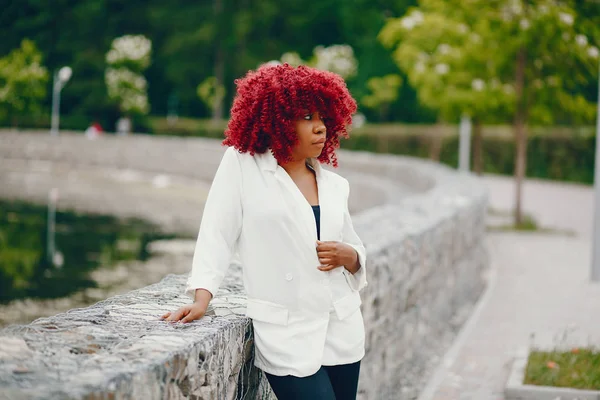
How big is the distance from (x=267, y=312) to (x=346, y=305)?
12.3 inches

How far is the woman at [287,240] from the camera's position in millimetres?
3402

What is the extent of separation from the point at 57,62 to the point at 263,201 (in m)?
55.1

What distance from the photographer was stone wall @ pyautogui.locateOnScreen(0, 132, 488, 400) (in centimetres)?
282

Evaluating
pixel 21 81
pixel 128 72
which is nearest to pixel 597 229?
pixel 21 81

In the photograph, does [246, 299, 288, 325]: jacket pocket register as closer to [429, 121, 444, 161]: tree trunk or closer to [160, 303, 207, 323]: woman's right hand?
[160, 303, 207, 323]: woman's right hand

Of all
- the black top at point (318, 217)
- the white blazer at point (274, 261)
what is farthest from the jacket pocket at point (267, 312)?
the black top at point (318, 217)

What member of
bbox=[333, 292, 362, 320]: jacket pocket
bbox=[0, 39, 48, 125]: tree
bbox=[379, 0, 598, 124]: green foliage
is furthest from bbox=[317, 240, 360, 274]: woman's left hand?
bbox=[0, 39, 48, 125]: tree

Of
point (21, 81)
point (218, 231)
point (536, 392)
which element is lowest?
point (536, 392)

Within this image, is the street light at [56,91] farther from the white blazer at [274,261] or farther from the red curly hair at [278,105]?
the white blazer at [274,261]

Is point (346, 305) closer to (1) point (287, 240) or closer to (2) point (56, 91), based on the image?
(1) point (287, 240)

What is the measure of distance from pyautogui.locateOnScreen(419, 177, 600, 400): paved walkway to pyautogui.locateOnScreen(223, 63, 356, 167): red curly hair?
10.8ft

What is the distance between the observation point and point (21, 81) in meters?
46.9

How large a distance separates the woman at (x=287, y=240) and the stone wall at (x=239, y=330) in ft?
0.68

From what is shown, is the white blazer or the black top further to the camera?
the black top
